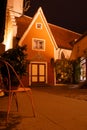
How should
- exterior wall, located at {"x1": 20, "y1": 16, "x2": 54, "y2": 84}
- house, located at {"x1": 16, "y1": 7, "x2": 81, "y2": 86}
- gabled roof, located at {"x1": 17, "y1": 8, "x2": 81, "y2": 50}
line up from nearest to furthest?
1. house, located at {"x1": 16, "y1": 7, "x2": 81, "y2": 86}
2. exterior wall, located at {"x1": 20, "y1": 16, "x2": 54, "y2": 84}
3. gabled roof, located at {"x1": 17, "y1": 8, "x2": 81, "y2": 50}

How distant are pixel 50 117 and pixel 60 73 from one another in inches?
864

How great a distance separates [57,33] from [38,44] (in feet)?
20.4

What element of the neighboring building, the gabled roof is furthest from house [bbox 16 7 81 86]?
the neighboring building

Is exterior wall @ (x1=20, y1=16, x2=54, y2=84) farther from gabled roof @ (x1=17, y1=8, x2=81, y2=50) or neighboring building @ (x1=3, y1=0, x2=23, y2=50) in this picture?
neighboring building @ (x1=3, y1=0, x2=23, y2=50)

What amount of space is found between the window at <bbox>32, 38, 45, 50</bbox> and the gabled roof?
1303mm

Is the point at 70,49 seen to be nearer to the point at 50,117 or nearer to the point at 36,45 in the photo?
the point at 36,45

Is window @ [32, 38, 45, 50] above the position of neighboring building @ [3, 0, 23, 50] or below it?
below

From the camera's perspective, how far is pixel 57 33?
114 ft

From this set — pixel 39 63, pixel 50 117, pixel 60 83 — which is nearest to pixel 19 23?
pixel 39 63

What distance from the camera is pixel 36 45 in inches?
1144

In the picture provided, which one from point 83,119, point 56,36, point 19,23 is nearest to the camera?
point 83,119

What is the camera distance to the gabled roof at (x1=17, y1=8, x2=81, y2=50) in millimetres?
29750

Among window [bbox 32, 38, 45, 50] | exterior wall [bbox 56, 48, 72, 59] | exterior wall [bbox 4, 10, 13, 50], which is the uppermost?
exterior wall [bbox 4, 10, 13, 50]

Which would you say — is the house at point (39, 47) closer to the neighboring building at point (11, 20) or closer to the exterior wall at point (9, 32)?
Result: the neighboring building at point (11, 20)
